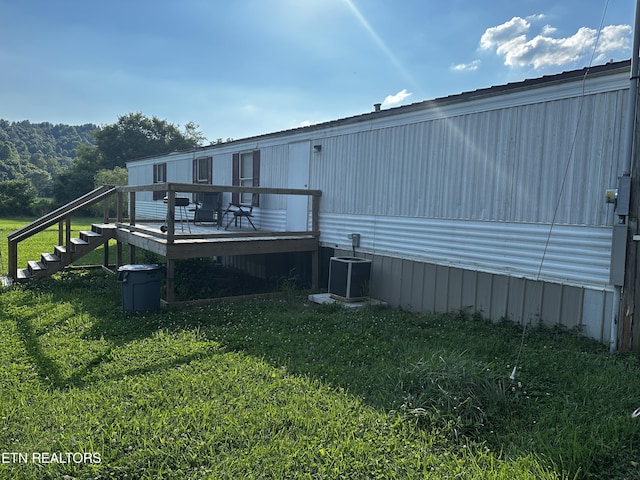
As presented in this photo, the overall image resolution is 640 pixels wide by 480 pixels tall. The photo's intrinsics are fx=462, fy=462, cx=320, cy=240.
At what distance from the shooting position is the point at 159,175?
14.1m

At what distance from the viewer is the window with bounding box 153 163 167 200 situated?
13551 millimetres

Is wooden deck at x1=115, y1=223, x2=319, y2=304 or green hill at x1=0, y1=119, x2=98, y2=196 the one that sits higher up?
green hill at x1=0, y1=119, x2=98, y2=196

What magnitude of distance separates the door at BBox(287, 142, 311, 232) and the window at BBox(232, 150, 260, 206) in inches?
48.7

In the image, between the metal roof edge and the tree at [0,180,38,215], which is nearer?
the metal roof edge

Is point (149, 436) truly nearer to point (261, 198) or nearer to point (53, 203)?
point (261, 198)

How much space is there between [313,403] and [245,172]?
300 inches

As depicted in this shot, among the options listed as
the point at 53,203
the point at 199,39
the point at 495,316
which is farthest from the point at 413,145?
the point at 53,203

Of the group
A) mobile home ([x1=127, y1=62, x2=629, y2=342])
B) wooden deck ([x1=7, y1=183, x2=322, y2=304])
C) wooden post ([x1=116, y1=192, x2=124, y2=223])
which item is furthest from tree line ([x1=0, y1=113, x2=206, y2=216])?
mobile home ([x1=127, y1=62, x2=629, y2=342])

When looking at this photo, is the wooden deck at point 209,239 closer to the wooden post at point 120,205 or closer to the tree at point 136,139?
the wooden post at point 120,205

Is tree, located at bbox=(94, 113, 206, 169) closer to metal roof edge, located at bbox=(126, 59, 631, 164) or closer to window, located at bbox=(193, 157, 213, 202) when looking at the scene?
window, located at bbox=(193, 157, 213, 202)

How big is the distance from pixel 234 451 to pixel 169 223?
4407 mm

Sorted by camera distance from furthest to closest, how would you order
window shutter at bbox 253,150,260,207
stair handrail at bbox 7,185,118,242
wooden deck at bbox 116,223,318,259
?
window shutter at bbox 253,150,260,207 → stair handrail at bbox 7,185,118,242 → wooden deck at bbox 116,223,318,259

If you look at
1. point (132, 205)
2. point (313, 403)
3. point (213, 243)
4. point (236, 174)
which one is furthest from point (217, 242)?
point (313, 403)

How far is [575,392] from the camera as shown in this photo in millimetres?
3320
